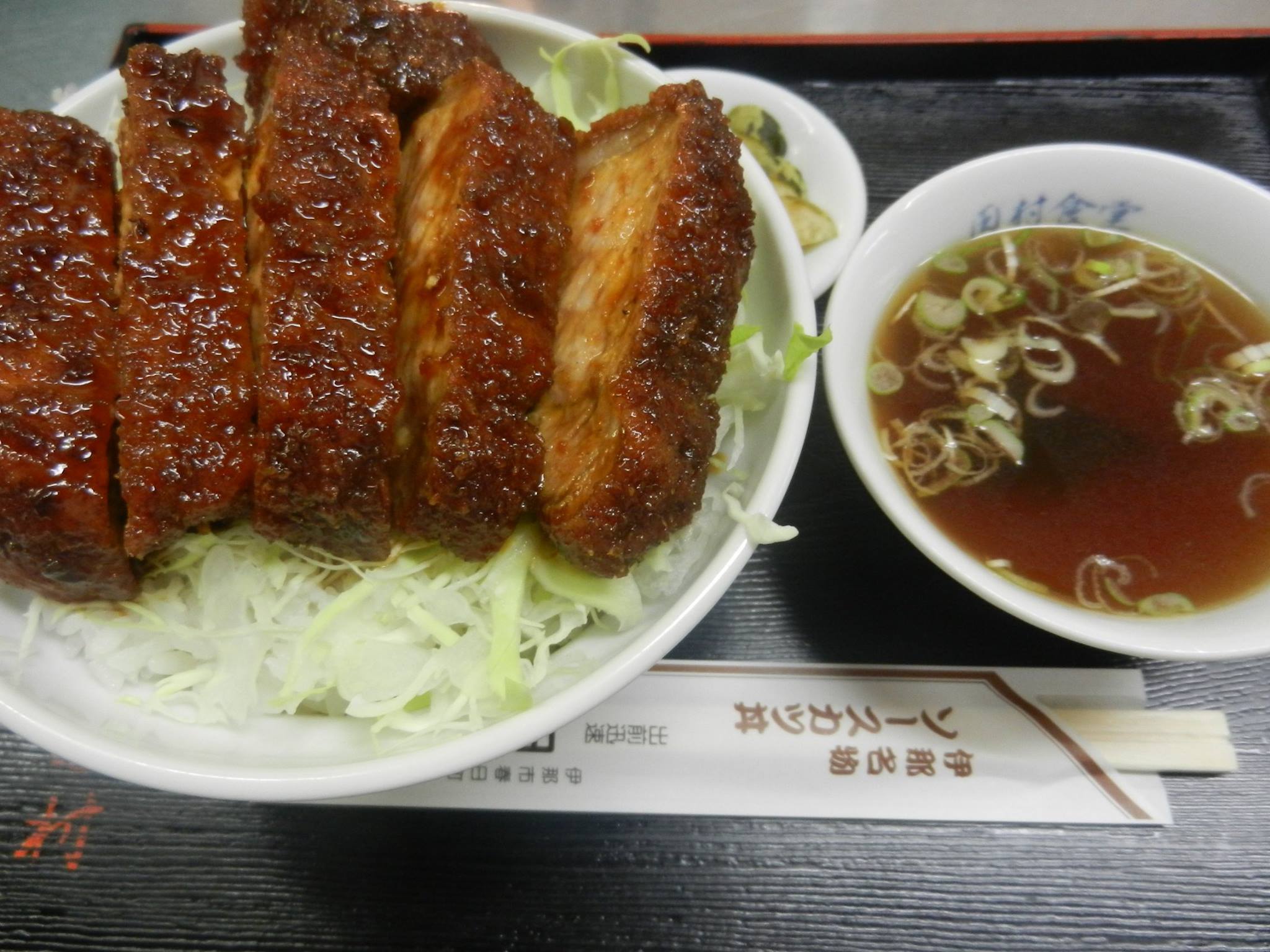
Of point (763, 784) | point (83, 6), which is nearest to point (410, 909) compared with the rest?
point (763, 784)

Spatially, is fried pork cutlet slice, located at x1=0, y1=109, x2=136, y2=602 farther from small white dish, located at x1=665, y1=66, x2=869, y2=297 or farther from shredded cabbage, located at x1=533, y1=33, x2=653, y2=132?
small white dish, located at x1=665, y1=66, x2=869, y2=297

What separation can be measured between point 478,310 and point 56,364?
781 mm

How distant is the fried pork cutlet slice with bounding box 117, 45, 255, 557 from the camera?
140 centimetres

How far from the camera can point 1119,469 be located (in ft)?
6.75

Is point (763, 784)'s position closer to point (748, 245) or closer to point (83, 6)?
point (748, 245)

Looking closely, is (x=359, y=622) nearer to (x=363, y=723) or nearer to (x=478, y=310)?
(x=363, y=723)

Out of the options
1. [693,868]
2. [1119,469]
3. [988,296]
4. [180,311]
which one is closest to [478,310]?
[180,311]

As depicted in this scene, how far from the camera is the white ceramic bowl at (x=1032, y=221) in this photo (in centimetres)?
184

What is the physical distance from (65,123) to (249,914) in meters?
1.81

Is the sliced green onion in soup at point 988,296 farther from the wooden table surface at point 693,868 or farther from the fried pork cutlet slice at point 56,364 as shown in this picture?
the fried pork cutlet slice at point 56,364

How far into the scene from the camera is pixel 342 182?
152 centimetres

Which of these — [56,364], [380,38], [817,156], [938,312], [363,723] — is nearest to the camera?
[56,364]

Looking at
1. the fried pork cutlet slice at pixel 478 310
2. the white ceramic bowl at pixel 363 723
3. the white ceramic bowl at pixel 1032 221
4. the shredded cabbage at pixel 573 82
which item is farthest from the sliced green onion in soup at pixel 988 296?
the fried pork cutlet slice at pixel 478 310

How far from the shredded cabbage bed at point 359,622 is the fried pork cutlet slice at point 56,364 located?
0.42 feet
